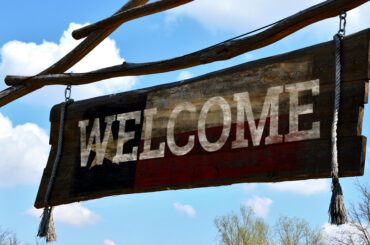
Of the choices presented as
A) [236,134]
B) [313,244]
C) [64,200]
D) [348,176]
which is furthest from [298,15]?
[313,244]

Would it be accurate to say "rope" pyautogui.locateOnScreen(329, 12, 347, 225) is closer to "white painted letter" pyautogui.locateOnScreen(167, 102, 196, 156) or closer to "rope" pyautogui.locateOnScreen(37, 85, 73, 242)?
"white painted letter" pyautogui.locateOnScreen(167, 102, 196, 156)

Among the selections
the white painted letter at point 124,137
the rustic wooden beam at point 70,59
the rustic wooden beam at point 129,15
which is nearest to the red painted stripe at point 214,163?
the white painted letter at point 124,137

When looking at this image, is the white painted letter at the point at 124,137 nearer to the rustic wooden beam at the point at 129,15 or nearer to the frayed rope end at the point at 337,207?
the rustic wooden beam at the point at 129,15

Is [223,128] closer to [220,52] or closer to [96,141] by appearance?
[220,52]

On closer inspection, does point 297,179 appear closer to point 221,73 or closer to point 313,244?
point 221,73

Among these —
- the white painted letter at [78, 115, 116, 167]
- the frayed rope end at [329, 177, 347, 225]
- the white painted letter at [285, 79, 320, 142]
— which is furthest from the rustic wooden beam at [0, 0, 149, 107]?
the frayed rope end at [329, 177, 347, 225]

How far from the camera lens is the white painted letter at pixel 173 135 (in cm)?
477

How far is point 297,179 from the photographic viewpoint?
4145 mm

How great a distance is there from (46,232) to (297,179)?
105 inches

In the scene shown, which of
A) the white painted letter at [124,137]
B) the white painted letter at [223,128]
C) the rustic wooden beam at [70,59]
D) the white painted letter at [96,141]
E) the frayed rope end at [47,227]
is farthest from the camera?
the rustic wooden beam at [70,59]

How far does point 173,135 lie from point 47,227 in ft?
5.54

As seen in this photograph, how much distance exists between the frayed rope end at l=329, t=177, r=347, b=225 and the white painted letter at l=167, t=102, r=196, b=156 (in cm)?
132

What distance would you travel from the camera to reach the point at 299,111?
4.24m

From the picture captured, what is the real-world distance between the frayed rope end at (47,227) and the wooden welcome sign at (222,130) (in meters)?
0.12
